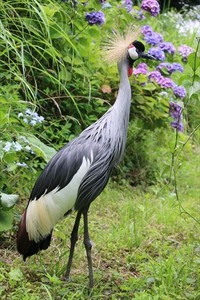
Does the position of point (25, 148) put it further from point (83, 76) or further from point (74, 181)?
point (83, 76)

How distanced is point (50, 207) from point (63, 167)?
8.1 inches

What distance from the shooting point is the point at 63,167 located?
119 inches

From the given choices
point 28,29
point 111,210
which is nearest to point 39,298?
point 111,210

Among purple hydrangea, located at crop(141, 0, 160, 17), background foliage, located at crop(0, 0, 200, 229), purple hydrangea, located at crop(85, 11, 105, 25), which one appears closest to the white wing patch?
background foliage, located at crop(0, 0, 200, 229)

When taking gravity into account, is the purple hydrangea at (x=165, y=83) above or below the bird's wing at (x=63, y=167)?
below

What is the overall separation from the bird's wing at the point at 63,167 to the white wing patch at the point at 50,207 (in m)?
0.02

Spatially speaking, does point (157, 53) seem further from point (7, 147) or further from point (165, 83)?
point (7, 147)

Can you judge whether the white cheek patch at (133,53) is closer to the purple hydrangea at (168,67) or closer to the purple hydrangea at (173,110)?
the purple hydrangea at (173,110)

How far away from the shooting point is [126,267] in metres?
3.54

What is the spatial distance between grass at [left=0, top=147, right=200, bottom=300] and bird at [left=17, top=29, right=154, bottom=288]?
0.48ft

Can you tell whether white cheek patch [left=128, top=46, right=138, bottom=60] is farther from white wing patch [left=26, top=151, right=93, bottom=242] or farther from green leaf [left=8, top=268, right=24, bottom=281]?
green leaf [left=8, top=268, right=24, bottom=281]

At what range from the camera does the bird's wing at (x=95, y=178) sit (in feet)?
9.80

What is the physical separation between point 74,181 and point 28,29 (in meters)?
1.55

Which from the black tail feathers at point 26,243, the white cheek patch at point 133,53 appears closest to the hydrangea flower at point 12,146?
the black tail feathers at point 26,243
